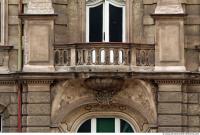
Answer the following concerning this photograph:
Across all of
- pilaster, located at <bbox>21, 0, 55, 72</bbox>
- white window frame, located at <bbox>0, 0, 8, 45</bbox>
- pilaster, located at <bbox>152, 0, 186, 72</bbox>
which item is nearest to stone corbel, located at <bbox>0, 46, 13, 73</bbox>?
white window frame, located at <bbox>0, 0, 8, 45</bbox>

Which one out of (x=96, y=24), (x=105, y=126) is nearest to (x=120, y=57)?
(x=96, y=24)

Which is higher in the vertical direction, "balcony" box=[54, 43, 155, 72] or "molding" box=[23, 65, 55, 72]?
"balcony" box=[54, 43, 155, 72]

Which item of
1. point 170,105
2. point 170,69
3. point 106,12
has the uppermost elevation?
point 106,12

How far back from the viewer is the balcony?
46.4 metres

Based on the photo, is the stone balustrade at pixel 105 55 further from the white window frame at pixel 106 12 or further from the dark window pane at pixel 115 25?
the dark window pane at pixel 115 25

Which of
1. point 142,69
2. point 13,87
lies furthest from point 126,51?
point 13,87

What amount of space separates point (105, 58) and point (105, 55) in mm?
95

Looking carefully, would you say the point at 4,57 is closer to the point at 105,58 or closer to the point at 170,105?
the point at 105,58

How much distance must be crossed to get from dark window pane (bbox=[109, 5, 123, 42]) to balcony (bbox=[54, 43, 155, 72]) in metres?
1.14

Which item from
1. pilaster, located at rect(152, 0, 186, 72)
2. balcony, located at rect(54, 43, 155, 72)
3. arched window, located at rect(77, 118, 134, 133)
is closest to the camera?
balcony, located at rect(54, 43, 155, 72)

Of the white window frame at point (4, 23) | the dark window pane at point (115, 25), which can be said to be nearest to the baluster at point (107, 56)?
the dark window pane at point (115, 25)

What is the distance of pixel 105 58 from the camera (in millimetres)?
46469

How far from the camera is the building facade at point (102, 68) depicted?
46.5m

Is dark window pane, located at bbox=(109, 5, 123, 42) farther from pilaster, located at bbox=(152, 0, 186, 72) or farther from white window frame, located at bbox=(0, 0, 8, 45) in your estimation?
white window frame, located at bbox=(0, 0, 8, 45)
